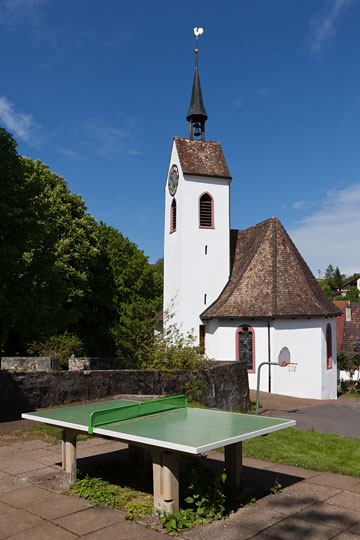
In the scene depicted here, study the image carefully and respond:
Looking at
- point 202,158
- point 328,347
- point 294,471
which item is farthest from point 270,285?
point 294,471

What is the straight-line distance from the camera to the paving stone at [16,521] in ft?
16.3

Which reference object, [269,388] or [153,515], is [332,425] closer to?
[269,388]

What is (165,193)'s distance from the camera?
3209cm

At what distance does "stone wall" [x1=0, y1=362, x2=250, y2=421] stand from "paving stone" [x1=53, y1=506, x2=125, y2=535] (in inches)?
250

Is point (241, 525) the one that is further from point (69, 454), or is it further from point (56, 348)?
point (56, 348)

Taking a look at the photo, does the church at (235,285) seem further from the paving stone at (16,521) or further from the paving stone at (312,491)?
the paving stone at (16,521)

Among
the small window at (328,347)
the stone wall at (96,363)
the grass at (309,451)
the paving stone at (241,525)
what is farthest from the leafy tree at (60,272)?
the small window at (328,347)

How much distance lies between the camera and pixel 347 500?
591cm

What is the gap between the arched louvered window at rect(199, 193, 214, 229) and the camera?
28.9m

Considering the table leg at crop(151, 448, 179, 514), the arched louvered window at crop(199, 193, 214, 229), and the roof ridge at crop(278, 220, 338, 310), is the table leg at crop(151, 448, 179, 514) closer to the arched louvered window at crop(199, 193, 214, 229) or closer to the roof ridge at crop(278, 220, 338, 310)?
the roof ridge at crop(278, 220, 338, 310)

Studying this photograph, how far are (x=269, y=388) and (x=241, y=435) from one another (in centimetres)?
2038

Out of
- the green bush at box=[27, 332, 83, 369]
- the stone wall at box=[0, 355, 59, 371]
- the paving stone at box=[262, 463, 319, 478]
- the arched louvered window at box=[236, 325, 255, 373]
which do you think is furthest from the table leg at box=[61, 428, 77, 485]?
the arched louvered window at box=[236, 325, 255, 373]

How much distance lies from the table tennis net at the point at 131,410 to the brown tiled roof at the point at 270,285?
17913 mm

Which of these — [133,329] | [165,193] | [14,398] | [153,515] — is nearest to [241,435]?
[153,515]
